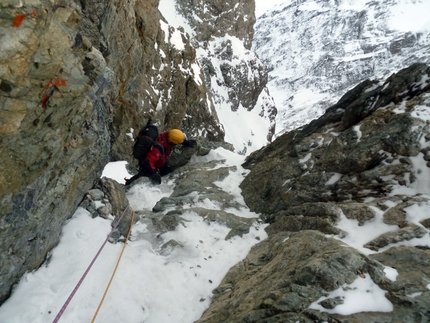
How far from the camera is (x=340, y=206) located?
214 inches

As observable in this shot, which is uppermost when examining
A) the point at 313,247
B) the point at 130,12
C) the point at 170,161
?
the point at 130,12

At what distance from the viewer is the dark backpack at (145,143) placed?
9352 mm

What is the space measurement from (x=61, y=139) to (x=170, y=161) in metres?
7.11

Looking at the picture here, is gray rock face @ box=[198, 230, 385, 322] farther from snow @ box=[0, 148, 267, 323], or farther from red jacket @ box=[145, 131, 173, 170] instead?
red jacket @ box=[145, 131, 173, 170]

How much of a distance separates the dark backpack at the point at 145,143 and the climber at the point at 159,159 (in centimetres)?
6

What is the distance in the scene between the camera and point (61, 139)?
12.3 feet

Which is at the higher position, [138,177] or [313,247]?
[313,247]

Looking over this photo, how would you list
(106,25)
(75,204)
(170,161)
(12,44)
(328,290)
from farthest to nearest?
(170,161) < (106,25) < (75,204) < (328,290) < (12,44)

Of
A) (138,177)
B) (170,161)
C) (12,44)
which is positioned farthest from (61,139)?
(170,161)

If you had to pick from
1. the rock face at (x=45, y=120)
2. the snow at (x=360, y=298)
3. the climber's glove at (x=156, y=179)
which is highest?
the rock face at (x=45, y=120)

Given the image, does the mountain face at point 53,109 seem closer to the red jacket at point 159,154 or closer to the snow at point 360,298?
the red jacket at point 159,154

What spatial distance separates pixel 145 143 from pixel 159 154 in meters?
0.55

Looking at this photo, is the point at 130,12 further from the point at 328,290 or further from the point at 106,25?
the point at 328,290

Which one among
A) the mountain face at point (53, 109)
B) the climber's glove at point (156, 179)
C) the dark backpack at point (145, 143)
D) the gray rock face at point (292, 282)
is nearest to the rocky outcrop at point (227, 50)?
the mountain face at point (53, 109)
